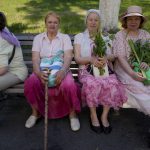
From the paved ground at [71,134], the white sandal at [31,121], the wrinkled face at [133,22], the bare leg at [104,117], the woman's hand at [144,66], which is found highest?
the wrinkled face at [133,22]

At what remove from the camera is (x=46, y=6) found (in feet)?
38.9

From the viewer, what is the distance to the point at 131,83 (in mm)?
4562

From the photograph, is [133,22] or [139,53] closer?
[139,53]

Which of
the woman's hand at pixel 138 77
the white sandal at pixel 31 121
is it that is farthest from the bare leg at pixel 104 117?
the white sandal at pixel 31 121

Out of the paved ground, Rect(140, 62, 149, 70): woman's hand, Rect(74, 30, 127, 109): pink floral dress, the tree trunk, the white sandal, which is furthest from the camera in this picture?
the tree trunk

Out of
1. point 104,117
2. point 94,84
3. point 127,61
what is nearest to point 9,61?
point 94,84

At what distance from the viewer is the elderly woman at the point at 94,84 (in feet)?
14.6

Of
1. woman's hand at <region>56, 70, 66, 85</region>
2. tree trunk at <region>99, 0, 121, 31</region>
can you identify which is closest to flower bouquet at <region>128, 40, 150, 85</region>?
woman's hand at <region>56, 70, 66, 85</region>

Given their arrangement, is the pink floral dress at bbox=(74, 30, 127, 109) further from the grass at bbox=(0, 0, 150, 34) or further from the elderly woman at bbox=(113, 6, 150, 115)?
the grass at bbox=(0, 0, 150, 34)

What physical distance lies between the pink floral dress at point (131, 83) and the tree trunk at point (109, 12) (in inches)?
117

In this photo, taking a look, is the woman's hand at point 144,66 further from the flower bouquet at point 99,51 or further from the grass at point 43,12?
the grass at point 43,12

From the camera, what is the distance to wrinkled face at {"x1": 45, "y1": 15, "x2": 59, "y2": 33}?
4.61 m

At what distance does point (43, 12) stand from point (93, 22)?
21.3 ft

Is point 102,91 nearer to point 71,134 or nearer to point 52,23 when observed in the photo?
point 71,134
